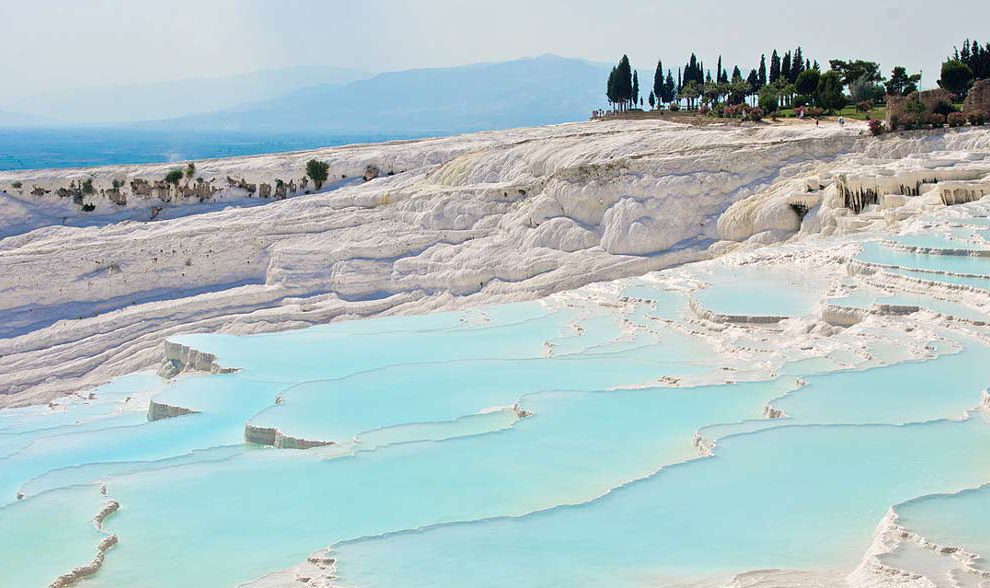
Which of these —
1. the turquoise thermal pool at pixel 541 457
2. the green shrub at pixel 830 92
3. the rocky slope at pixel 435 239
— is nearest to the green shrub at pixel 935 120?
the rocky slope at pixel 435 239

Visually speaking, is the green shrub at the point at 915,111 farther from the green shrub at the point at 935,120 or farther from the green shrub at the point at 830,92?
the green shrub at the point at 830,92

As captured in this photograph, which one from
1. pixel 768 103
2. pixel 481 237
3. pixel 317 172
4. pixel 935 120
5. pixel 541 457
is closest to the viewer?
pixel 541 457

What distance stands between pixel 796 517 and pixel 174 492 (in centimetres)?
412

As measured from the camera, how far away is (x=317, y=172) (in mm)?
27891

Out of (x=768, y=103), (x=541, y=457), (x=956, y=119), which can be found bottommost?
(x=541, y=457)

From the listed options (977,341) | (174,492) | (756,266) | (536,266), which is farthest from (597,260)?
(174,492)

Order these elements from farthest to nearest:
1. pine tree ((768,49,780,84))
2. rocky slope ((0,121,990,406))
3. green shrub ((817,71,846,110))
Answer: pine tree ((768,49,780,84)), green shrub ((817,71,846,110)), rocky slope ((0,121,990,406))

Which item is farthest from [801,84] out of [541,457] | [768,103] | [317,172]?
[541,457]

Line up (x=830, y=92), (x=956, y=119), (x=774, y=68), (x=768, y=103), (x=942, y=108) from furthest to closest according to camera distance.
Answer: (x=774, y=68) < (x=768, y=103) < (x=830, y=92) < (x=942, y=108) < (x=956, y=119)

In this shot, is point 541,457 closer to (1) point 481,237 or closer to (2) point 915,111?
(1) point 481,237

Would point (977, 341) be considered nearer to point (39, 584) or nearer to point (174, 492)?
point (174, 492)

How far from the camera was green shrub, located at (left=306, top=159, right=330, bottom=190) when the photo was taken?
2789cm

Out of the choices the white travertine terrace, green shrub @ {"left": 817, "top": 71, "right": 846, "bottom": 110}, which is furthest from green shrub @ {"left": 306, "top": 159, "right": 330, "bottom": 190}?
green shrub @ {"left": 817, "top": 71, "right": 846, "bottom": 110}

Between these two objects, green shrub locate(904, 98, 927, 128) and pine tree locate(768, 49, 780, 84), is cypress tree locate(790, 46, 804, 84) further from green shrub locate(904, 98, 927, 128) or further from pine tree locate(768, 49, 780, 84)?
green shrub locate(904, 98, 927, 128)
